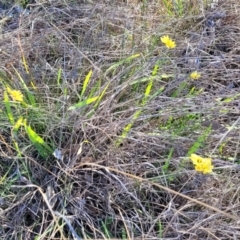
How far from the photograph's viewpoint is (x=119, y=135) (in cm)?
125

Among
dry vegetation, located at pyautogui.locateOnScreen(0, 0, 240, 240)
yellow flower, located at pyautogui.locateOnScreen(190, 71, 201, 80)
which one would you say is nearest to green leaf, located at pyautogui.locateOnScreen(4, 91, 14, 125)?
dry vegetation, located at pyautogui.locateOnScreen(0, 0, 240, 240)

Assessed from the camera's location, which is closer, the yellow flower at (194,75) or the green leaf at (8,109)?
the green leaf at (8,109)

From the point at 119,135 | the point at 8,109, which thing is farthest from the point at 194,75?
the point at 8,109

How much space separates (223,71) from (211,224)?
604mm

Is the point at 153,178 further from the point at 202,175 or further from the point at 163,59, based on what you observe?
the point at 163,59

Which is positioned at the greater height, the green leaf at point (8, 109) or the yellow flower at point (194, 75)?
the green leaf at point (8, 109)

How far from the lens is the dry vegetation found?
110 cm

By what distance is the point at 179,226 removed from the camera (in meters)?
1.08

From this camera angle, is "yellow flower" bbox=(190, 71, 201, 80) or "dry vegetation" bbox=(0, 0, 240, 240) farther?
"yellow flower" bbox=(190, 71, 201, 80)

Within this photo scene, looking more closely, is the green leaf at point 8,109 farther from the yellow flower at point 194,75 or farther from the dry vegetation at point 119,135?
the yellow flower at point 194,75

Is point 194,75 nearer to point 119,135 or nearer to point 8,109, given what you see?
point 119,135

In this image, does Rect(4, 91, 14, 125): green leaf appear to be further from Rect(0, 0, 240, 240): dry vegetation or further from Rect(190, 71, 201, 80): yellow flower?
Rect(190, 71, 201, 80): yellow flower

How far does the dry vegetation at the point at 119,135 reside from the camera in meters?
1.10

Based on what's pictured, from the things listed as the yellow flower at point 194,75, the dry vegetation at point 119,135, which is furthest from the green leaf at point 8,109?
the yellow flower at point 194,75
